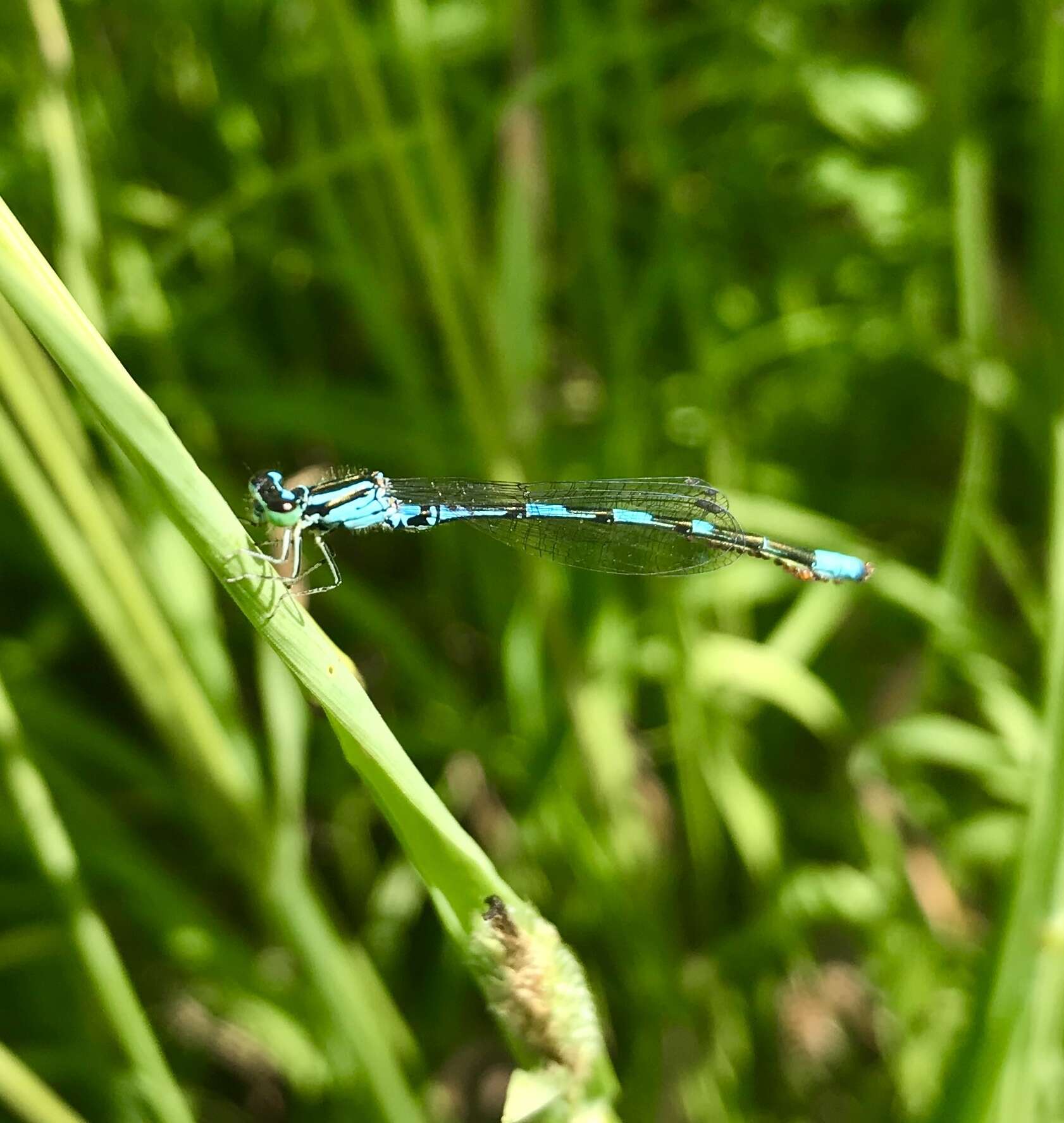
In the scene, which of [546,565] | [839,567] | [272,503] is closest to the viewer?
[272,503]

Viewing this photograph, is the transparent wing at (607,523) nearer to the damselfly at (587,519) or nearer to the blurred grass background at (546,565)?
the damselfly at (587,519)

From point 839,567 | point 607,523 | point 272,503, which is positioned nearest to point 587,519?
point 607,523

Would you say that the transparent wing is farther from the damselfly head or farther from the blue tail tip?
the damselfly head

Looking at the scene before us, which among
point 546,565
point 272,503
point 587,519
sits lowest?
point 272,503

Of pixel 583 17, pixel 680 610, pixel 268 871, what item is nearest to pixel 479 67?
pixel 583 17

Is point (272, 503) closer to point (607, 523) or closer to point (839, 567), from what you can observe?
point (607, 523)

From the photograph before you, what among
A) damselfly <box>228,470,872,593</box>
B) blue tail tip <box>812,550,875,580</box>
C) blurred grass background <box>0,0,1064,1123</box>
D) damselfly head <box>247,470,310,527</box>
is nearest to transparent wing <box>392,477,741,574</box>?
damselfly <box>228,470,872,593</box>

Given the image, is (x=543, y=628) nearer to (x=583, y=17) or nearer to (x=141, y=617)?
(x=141, y=617)

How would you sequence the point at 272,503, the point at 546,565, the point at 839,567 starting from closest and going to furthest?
the point at 272,503
the point at 839,567
the point at 546,565
